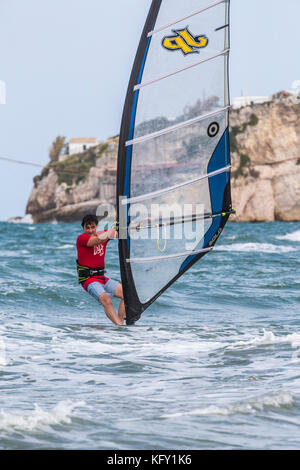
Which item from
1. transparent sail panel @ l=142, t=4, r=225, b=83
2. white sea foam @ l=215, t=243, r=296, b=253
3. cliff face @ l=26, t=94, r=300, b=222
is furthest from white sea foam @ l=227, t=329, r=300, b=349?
cliff face @ l=26, t=94, r=300, b=222

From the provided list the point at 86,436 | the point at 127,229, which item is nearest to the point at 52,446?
the point at 86,436

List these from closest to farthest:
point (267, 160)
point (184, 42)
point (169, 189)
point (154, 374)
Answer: point (154, 374) → point (184, 42) → point (169, 189) → point (267, 160)

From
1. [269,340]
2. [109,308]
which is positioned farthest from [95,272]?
[269,340]

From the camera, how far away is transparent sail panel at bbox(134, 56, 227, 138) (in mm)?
5758

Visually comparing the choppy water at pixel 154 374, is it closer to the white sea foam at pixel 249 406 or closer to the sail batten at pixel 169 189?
the white sea foam at pixel 249 406

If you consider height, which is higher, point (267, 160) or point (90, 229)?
point (267, 160)

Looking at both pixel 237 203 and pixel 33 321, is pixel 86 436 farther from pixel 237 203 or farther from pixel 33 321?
pixel 237 203

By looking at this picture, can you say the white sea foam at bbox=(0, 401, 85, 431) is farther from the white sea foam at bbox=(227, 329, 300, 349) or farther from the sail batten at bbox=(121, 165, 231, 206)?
the sail batten at bbox=(121, 165, 231, 206)

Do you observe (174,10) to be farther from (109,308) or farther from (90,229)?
(109,308)

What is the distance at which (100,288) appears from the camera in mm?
6559

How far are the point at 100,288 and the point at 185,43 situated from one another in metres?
2.47

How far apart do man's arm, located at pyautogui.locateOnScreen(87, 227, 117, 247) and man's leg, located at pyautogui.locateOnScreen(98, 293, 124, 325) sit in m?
0.57

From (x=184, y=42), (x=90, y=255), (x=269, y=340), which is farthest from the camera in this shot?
(x=90, y=255)

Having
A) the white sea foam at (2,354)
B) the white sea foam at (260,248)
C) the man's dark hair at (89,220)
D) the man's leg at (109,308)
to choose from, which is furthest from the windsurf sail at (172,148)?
the white sea foam at (260,248)
